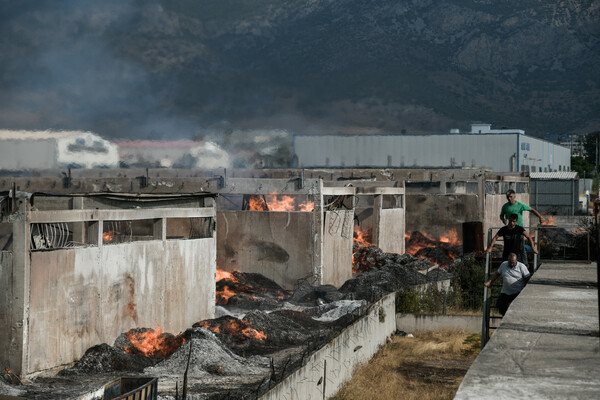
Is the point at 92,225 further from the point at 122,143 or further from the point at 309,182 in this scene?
the point at 122,143

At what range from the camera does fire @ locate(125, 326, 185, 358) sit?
17.3 m

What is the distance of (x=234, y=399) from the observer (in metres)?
13.3

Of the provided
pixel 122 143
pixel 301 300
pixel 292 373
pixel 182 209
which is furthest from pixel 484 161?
pixel 292 373

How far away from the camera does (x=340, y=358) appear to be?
17359 mm

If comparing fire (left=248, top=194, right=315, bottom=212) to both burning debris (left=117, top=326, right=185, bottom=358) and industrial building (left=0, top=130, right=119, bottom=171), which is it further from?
burning debris (left=117, top=326, right=185, bottom=358)

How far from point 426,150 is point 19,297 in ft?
206

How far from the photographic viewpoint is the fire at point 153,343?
17328 mm

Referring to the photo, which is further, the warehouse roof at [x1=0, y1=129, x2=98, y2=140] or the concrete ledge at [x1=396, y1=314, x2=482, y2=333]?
the concrete ledge at [x1=396, y1=314, x2=482, y2=333]

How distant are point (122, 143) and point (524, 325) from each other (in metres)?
25.9

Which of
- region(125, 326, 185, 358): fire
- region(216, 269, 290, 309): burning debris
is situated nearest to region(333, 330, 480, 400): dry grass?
region(125, 326, 185, 358): fire

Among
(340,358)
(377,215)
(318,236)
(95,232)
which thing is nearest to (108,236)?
(95,232)

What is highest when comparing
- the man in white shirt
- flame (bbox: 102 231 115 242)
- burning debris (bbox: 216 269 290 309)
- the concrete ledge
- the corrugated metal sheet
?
the corrugated metal sheet

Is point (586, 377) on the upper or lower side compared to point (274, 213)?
lower

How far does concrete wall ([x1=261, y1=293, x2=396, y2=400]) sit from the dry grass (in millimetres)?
304
